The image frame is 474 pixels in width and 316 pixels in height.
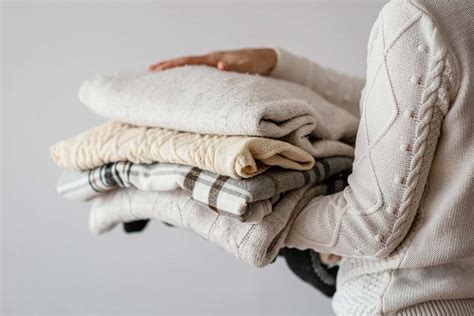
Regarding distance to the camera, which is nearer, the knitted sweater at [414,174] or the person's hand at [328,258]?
the knitted sweater at [414,174]

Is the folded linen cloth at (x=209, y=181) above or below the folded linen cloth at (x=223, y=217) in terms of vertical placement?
above

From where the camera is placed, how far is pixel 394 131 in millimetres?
574

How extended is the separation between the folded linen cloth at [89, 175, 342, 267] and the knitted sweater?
0.12 ft

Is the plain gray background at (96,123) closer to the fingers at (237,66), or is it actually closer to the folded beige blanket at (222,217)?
the fingers at (237,66)

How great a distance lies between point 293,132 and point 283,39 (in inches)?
27.5

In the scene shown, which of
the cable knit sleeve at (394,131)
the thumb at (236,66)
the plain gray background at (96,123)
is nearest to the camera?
the cable knit sleeve at (394,131)

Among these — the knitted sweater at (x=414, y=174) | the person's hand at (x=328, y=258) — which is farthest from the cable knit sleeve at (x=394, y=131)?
the person's hand at (x=328, y=258)

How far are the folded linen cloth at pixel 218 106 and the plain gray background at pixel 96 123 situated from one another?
53 centimetres

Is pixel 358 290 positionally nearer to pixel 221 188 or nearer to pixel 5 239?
pixel 221 188

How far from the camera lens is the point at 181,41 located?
4.42 feet

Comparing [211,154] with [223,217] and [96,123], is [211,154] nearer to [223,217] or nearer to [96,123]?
[223,217]

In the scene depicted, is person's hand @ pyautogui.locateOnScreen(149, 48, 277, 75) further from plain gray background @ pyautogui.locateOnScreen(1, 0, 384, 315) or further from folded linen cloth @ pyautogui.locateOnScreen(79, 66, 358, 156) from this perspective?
plain gray background @ pyautogui.locateOnScreen(1, 0, 384, 315)

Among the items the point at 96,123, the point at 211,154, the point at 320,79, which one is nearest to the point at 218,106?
the point at 211,154

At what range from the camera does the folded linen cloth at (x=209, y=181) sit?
58 cm
